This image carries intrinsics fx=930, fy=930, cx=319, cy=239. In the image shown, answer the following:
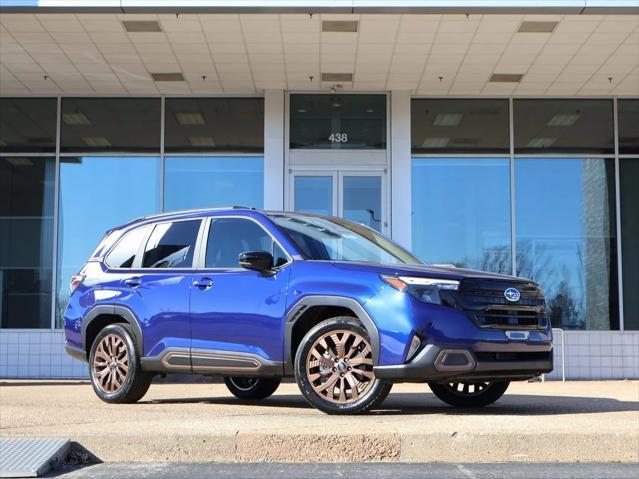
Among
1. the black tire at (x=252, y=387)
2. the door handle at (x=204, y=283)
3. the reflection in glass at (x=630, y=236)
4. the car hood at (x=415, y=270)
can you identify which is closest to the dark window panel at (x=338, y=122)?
the reflection in glass at (x=630, y=236)

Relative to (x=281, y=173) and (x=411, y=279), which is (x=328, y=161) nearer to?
(x=281, y=173)

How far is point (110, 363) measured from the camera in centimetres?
866

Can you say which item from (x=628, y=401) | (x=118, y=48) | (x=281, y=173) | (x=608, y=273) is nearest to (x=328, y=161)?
(x=281, y=173)

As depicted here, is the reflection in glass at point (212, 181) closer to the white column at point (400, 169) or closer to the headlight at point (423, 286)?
the white column at point (400, 169)

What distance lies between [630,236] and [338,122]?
575 centimetres

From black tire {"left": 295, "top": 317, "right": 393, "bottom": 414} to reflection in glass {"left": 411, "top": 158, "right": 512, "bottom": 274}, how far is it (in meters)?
9.66

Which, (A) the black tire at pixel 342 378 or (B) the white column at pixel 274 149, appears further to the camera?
(B) the white column at pixel 274 149

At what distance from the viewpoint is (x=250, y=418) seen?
6930 millimetres

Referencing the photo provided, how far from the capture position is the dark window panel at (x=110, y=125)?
56.3 ft

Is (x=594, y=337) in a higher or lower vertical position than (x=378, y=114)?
lower

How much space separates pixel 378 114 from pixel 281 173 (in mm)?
2103

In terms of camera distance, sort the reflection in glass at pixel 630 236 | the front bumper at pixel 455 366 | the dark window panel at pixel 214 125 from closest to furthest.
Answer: the front bumper at pixel 455 366
the reflection in glass at pixel 630 236
the dark window panel at pixel 214 125

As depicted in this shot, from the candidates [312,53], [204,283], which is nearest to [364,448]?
[204,283]

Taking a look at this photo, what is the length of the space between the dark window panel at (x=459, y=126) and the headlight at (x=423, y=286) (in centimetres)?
1018
